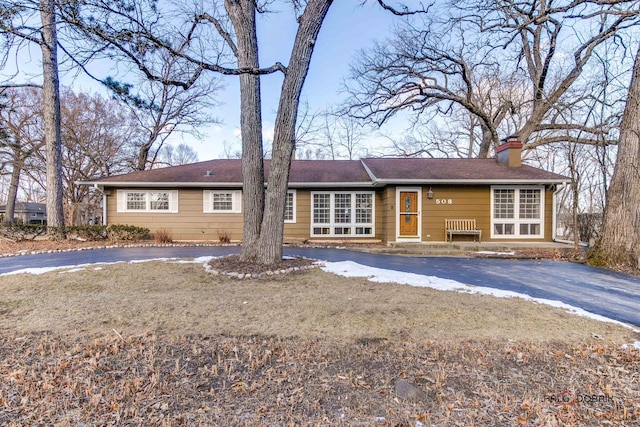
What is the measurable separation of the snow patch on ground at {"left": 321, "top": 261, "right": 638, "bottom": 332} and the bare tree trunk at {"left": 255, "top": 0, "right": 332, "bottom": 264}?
3.83 feet

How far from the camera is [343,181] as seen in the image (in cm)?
1150

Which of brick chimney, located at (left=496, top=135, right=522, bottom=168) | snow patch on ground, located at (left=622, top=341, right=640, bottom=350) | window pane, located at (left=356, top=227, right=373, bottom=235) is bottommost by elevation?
snow patch on ground, located at (left=622, top=341, right=640, bottom=350)

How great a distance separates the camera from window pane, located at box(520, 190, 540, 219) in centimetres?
1112

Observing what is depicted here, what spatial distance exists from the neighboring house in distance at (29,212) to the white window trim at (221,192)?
30.8 m

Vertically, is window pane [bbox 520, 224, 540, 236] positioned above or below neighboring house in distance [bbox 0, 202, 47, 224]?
below

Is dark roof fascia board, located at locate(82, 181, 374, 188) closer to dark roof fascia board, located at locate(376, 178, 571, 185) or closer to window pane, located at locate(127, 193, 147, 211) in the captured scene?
window pane, located at locate(127, 193, 147, 211)

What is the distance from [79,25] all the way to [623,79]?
1208cm

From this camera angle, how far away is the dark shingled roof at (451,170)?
1089 cm

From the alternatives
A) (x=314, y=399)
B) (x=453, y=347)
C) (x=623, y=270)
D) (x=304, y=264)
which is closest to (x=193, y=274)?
(x=304, y=264)

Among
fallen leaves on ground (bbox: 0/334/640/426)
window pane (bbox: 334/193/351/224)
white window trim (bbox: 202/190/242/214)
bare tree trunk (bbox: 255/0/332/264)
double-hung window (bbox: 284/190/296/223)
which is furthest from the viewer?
window pane (bbox: 334/193/351/224)

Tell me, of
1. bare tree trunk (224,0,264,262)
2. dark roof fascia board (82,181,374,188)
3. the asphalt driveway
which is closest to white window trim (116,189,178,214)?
dark roof fascia board (82,181,374,188)

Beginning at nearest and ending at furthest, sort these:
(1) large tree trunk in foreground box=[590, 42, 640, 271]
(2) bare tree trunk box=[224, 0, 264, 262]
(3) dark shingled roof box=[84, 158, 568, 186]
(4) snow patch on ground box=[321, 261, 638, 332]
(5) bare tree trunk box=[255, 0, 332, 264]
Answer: (4) snow patch on ground box=[321, 261, 638, 332] → (5) bare tree trunk box=[255, 0, 332, 264] → (2) bare tree trunk box=[224, 0, 264, 262] → (1) large tree trunk in foreground box=[590, 42, 640, 271] → (3) dark shingled roof box=[84, 158, 568, 186]

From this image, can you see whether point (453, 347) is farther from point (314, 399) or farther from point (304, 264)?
point (304, 264)

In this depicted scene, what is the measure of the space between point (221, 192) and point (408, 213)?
691 centimetres
